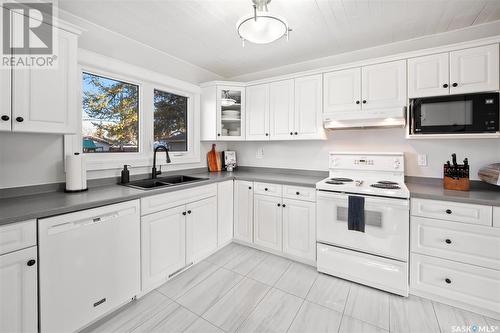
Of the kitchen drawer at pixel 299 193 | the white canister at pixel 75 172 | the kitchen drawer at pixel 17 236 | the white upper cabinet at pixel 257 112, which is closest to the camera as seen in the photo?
the kitchen drawer at pixel 17 236

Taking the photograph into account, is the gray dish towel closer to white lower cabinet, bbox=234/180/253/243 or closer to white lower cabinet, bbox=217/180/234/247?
white lower cabinet, bbox=234/180/253/243

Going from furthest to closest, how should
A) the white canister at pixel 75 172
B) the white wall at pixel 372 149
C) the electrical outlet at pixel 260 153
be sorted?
the electrical outlet at pixel 260 153, the white wall at pixel 372 149, the white canister at pixel 75 172

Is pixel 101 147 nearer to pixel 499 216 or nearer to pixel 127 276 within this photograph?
pixel 127 276

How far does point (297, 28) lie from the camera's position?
2.16 meters

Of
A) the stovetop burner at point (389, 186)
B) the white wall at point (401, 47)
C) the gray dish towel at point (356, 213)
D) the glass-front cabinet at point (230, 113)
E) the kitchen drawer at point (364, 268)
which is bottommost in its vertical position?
the kitchen drawer at point (364, 268)

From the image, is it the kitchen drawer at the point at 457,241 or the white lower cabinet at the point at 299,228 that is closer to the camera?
the kitchen drawer at the point at 457,241

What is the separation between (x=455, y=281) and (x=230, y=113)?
2.86 m

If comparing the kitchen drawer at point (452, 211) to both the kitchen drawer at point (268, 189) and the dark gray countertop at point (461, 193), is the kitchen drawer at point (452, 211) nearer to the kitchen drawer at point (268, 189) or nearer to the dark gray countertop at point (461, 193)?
the dark gray countertop at point (461, 193)

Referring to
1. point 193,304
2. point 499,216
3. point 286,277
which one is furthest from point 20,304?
point 499,216

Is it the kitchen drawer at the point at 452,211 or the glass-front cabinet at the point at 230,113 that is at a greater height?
the glass-front cabinet at the point at 230,113

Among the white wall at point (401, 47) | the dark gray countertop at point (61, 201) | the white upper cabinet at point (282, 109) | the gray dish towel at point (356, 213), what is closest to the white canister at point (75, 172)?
the dark gray countertop at point (61, 201)

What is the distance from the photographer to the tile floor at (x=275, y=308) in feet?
5.30

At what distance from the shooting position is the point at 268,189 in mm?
2646

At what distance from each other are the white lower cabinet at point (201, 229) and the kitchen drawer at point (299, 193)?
840 millimetres
